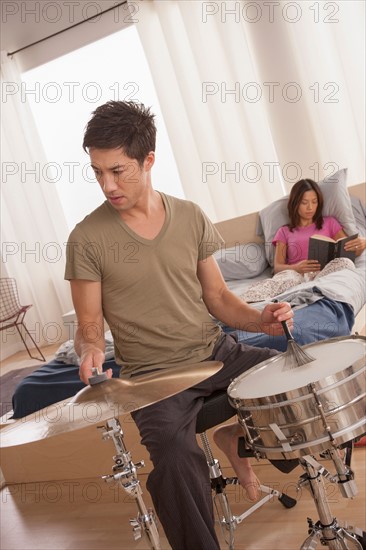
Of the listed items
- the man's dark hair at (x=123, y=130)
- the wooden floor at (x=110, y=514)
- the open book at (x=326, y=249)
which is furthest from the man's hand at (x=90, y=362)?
the open book at (x=326, y=249)

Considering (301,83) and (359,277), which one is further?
(301,83)

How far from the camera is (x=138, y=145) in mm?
1976

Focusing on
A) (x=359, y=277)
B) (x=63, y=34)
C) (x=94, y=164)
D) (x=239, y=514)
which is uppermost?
(x=63, y=34)

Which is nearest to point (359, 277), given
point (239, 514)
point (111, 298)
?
point (239, 514)

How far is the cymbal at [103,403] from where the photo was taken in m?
1.40

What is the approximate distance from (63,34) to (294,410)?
519cm

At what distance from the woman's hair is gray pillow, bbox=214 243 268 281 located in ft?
1.08

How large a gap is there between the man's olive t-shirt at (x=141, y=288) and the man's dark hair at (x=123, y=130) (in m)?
0.21

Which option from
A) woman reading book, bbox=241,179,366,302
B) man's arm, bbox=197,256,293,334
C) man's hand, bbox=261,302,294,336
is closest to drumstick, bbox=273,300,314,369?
man's hand, bbox=261,302,294,336

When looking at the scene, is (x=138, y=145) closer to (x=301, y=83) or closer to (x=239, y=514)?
(x=239, y=514)

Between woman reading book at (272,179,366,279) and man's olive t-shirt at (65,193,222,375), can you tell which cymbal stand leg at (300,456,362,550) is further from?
woman reading book at (272,179,366,279)

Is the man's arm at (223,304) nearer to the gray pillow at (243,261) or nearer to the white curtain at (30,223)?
the gray pillow at (243,261)

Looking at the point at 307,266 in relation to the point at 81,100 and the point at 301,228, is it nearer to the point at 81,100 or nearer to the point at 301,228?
the point at 301,228

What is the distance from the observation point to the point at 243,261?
14.0 feet
